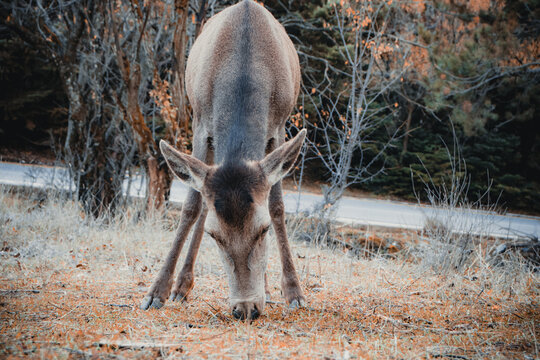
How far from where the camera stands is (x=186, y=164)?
348 cm

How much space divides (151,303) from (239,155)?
5.50 feet

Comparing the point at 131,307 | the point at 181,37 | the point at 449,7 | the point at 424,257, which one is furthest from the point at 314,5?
the point at 131,307

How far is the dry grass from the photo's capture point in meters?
2.67

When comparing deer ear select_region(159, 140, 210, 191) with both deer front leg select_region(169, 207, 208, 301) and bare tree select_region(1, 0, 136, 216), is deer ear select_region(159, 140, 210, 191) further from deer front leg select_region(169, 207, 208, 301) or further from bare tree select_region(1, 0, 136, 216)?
bare tree select_region(1, 0, 136, 216)

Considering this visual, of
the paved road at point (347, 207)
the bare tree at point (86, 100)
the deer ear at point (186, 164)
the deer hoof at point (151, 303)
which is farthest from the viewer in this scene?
the paved road at point (347, 207)

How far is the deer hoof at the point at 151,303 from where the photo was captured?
3902 mm

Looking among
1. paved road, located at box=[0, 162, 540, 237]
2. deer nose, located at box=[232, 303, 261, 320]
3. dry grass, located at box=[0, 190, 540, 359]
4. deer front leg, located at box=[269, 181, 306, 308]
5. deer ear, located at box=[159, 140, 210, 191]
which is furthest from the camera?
paved road, located at box=[0, 162, 540, 237]

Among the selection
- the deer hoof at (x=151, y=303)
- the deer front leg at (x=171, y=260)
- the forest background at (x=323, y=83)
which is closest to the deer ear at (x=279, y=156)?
the deer front leg at (x=171, y=260)

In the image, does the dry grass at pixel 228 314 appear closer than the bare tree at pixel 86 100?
Yes

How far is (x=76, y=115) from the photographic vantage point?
8.52 meters

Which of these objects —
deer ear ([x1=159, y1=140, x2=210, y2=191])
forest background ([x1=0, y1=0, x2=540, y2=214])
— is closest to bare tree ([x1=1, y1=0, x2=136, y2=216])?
forest background ([x1=0, y1=0, x2=540, y2=214])

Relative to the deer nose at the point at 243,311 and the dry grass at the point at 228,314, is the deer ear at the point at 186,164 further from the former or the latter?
the dry grass at the point at 228,314

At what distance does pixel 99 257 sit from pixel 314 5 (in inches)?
520

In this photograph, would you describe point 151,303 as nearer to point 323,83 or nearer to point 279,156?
point 279,156
